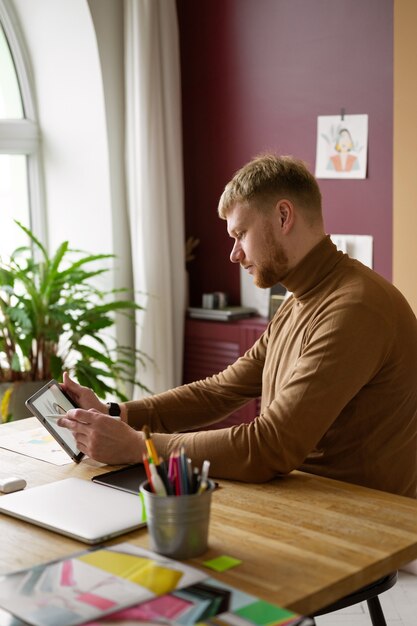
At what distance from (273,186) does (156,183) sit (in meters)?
1.98

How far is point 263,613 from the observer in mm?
1382

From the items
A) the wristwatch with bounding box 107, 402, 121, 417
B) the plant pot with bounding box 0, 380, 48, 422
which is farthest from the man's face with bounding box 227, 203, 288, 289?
the plant pot with bounding box 0, 380, 48, 422

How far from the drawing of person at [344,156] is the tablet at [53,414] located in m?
1.86

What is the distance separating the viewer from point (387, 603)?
3328 mm

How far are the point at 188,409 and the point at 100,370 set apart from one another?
1.43 meters

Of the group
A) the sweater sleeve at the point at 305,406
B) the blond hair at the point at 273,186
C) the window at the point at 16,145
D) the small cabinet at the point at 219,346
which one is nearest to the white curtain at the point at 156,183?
the small cabinet at the point at 219,346

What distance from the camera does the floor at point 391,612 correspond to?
10.5 feet

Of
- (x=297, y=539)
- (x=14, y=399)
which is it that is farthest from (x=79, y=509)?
(x=14, y=399)

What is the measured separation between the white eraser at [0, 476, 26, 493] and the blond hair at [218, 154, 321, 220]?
0.82 meters

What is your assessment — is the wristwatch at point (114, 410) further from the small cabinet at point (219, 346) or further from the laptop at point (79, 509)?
the small cabinet at point (219, 346)

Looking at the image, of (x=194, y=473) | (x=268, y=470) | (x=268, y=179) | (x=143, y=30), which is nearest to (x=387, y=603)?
(x=268, y=470)

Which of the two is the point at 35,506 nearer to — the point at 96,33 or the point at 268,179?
the point at 268,179

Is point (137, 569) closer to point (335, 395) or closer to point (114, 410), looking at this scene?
point (335, 395)

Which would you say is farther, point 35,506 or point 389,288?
point 389,288
